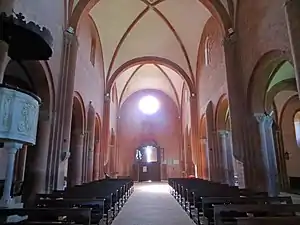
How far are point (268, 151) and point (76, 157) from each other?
8162 mm

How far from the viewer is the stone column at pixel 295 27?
18.4ft

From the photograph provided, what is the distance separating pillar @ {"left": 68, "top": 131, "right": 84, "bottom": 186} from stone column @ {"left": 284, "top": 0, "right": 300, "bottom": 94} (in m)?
9.59

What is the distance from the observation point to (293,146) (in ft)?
51.5

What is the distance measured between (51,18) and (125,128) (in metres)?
19.0

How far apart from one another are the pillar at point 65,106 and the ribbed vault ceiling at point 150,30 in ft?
16.5

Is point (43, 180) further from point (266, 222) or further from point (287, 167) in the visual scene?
point (287, 167)

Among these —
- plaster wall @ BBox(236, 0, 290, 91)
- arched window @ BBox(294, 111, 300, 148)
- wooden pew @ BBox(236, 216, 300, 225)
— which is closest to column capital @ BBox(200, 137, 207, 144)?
arched window @ BBox(294, 111, 300, 148)

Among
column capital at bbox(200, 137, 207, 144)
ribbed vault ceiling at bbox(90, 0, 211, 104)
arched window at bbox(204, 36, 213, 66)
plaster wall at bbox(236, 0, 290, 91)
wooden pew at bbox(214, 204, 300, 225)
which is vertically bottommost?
wooden pew at bbox(214, 204, 300, 225)

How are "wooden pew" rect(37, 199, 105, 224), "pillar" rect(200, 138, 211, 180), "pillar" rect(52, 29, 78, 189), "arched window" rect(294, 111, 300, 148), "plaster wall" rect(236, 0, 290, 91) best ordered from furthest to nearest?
1. "arched window" rect(294, 111, 300, 148)
2. "pillar" rect(200, 138, 211, 180)
3. "pillar" rect(52, 29, 78, 189)
4. "plaster wall" rect(236, 0, 290, 91)
5. "wooden pew" rect(37, 199, 105, 224)

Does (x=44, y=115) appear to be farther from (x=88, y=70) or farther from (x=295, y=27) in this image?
(x=295, y=27)

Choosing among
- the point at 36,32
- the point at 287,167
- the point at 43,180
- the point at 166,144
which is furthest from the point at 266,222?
the point at 166,144

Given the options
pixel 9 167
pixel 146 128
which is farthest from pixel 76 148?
pixel 146 128

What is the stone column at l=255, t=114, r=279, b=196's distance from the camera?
8.45 metres

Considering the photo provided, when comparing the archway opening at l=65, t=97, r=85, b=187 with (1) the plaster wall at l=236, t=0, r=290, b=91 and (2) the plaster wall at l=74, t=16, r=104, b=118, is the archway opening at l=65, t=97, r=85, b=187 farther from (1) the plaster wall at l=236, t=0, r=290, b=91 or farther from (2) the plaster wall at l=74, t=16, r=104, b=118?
(1) the plaster wall at l=236, t=0, r=290, b=91
